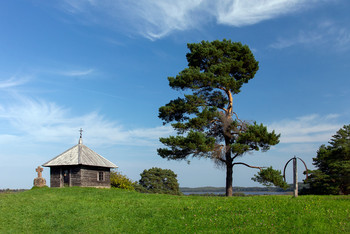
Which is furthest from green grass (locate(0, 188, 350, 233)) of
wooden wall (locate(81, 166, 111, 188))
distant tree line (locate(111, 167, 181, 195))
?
distant tree line (locate(111, 167, 181, 195))

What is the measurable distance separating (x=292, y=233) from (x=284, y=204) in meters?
5.29

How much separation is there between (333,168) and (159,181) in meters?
30.8

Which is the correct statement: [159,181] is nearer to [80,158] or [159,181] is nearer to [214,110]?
[80,158]

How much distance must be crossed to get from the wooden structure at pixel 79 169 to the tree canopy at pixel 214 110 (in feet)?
40.1

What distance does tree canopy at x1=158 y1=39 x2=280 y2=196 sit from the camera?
27.0 meters

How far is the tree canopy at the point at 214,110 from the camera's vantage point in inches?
1065

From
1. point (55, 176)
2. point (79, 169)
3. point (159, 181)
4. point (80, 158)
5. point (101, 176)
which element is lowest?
point (159, 181)

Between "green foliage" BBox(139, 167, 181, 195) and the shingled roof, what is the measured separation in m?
17.9

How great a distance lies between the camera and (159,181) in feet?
192

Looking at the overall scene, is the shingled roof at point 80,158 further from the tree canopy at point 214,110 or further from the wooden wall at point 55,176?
the tree canopy at point 214,110

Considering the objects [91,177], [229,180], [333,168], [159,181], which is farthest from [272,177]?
[159,181]

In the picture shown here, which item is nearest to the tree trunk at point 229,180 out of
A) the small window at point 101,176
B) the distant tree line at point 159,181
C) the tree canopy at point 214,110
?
the tree canopy at point 214,110

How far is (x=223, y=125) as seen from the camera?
93.9 feet

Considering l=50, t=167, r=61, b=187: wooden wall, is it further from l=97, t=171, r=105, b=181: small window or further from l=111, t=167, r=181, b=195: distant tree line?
l=111, t=167, r=181, b=195: distant tree line
